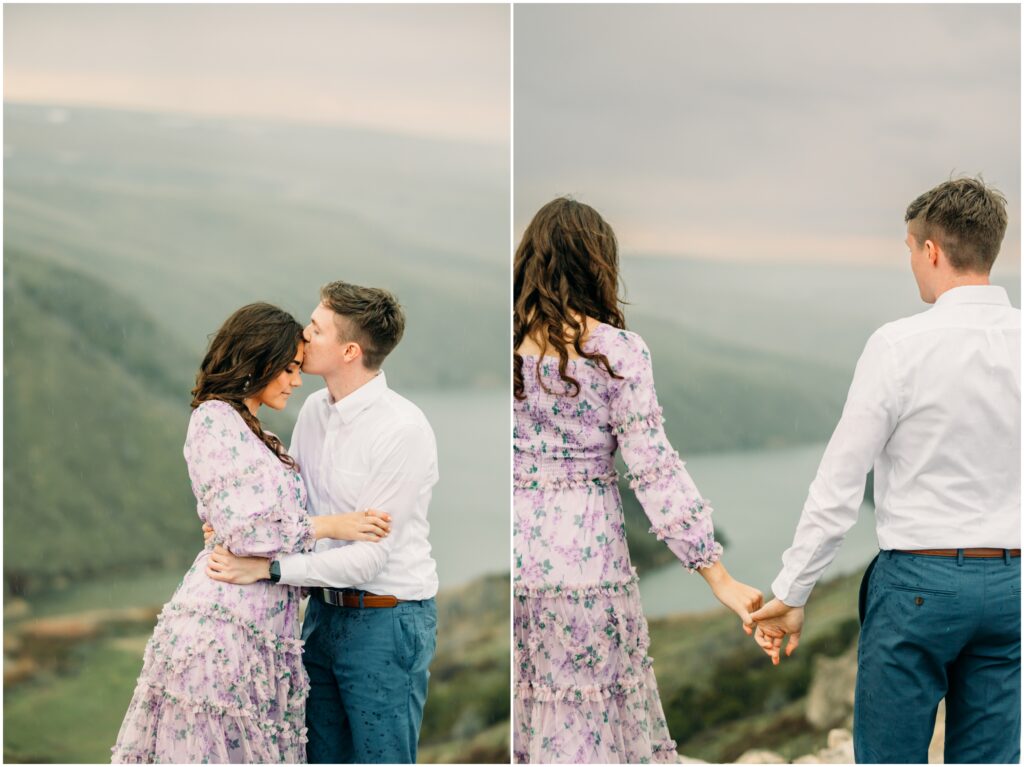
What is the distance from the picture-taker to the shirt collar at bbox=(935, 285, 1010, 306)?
2566mm

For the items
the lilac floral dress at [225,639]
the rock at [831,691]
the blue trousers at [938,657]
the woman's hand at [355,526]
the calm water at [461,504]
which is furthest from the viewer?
the rock at [831,691]

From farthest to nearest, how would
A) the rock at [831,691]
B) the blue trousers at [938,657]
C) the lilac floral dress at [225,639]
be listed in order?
the rock at [831,691]
the lilac floral dress at [225,639]
the blue trousers at [938,657]

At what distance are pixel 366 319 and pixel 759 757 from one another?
71.7 inches

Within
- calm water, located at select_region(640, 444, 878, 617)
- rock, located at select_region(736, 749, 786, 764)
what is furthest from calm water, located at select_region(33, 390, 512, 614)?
rock, located at select_region(736, 749, 786, 764)

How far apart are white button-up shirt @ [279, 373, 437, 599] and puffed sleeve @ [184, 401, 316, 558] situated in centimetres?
9

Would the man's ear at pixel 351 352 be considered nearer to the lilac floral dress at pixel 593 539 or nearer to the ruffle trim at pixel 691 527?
the lilac floral dress at pixel 593 539

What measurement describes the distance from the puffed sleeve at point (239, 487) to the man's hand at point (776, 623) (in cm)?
118

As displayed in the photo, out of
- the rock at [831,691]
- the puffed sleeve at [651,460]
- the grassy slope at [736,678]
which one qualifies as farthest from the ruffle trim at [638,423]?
the rock at [831,691]

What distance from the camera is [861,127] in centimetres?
326

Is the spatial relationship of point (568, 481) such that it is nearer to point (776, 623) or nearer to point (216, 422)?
point (776, 623)

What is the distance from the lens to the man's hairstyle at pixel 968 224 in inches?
103

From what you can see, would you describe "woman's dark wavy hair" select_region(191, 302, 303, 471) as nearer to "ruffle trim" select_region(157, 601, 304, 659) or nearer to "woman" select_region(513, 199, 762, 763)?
"ruffle trim" select_region(157, 601, 304, 659)

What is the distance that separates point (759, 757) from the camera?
3.41 meters

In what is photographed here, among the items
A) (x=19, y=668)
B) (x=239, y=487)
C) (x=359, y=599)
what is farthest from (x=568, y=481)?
(x=19, y=668)
